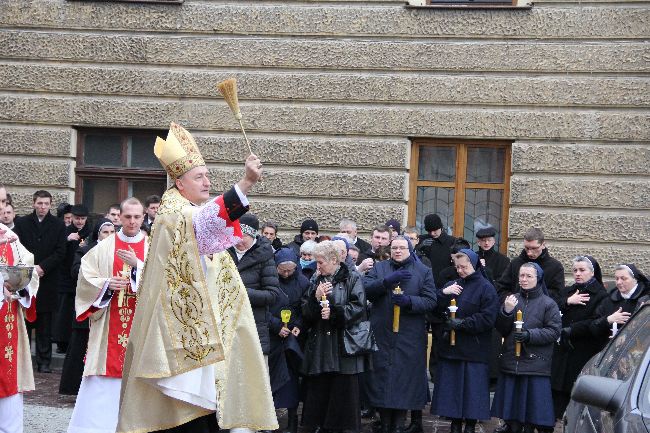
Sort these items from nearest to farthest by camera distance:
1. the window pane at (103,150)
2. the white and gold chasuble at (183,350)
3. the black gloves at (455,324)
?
the white and gold chasuble at (183,350) < the black gloves at (455,324) < the window pane at (103,150)

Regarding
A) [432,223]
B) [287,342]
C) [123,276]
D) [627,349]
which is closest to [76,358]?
[287,342]

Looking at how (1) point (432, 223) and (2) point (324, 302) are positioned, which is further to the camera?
(1) point (432, 223)

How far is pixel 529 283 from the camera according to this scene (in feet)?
34.1

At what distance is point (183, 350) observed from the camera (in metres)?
6.43

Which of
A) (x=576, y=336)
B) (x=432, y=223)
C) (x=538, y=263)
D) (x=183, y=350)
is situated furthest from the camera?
(x=432, y=223)

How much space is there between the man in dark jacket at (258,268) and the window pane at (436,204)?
16.9 ft

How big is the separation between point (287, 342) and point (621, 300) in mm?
2997

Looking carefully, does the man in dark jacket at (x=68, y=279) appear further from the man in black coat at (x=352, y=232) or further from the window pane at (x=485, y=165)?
the window pane at (x=485, y=165)

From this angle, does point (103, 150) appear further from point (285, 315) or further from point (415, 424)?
point (415, 424)

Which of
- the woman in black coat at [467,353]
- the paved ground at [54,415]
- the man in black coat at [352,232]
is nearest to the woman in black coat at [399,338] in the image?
the woman in black coat at [467,353]

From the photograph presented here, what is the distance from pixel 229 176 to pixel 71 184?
2.24m

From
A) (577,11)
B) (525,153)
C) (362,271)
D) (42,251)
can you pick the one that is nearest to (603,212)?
(525,153)

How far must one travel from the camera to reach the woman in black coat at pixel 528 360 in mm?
10141

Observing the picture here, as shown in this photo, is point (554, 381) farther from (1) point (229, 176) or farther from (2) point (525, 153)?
(1) point (229, 176)
